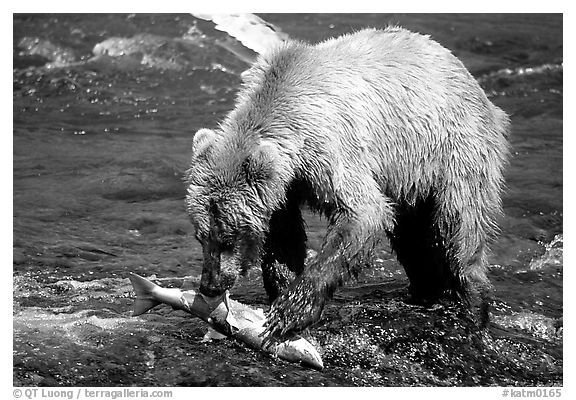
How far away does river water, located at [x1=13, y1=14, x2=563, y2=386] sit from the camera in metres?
6.50

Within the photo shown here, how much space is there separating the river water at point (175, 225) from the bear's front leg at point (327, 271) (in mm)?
530

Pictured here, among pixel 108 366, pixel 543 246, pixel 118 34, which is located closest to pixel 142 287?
pixel 108 366

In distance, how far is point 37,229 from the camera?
361 inches

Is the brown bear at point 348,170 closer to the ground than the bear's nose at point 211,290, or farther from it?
farther from it

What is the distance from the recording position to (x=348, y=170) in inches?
236

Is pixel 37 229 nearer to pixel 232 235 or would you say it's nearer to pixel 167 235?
pixel 167 235

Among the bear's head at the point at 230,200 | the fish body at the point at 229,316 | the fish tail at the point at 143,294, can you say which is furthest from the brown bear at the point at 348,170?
the fish tail at the point at 143,294

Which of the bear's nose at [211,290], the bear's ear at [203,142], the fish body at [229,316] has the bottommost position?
the fish body at [229,316]

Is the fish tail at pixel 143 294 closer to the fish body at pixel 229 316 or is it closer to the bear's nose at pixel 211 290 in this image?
the fish body at pixel 229 316

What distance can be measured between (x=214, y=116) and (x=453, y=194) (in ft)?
22.3

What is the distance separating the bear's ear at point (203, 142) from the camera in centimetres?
583

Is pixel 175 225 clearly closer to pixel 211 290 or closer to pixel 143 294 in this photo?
pixel 143 294

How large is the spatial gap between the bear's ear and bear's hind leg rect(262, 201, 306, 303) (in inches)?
29.9

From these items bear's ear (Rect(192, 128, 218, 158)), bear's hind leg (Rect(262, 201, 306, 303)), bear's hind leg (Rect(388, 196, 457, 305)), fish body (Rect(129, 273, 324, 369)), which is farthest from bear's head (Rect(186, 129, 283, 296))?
bear's hind leg (Rect(388, 196, 457, 305))
